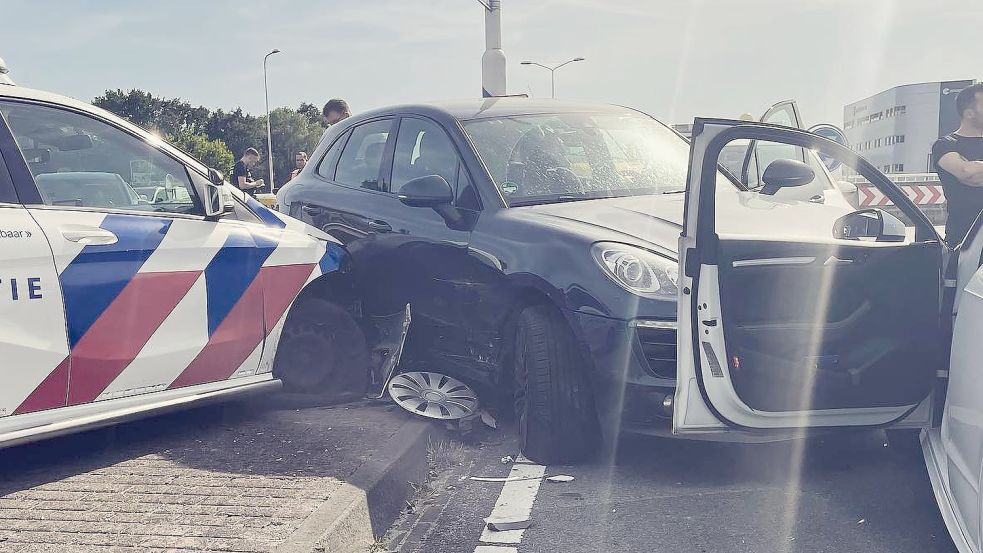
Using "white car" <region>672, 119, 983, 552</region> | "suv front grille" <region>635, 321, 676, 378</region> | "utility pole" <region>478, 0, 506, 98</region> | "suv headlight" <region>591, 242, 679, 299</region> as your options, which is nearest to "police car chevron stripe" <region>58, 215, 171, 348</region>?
"suv headlight" <region>591, 242, 679, 299</region>

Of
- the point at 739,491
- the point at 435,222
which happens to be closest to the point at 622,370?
the point at 739,491

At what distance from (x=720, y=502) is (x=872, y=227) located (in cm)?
119

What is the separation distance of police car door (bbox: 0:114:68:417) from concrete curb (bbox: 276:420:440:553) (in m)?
1.24

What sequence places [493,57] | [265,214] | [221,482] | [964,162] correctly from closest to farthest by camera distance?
[221,482] → [265,214] → [964,162] → [493,57]

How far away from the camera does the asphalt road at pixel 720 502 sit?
351 centimetres

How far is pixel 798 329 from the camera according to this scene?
370cm

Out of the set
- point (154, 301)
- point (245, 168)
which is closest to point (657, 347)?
point (154, 301)

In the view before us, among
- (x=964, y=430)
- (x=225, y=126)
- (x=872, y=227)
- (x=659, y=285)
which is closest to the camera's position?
(x=964, y=430)

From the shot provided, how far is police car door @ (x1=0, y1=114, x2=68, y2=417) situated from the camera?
384 cm

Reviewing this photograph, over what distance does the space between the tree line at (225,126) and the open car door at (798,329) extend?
297ft

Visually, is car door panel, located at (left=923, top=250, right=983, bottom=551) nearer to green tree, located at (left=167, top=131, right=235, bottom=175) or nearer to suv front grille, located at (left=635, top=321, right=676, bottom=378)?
suv front grille, located at (left=635, top=321, right=676, bottom=378)

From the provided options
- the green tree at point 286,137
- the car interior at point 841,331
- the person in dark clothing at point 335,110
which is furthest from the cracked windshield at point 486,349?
the green tree at point 286,137

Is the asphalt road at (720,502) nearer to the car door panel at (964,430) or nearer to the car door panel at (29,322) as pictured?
the car door panel at (964,430)

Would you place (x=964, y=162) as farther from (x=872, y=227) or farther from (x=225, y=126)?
(x=225, y=126)
